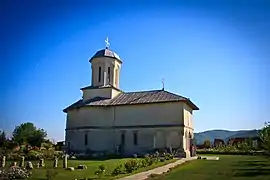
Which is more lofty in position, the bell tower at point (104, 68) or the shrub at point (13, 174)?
the bell tower at point (104, 68)

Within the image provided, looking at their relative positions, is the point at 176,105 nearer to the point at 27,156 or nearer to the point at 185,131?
the point at 185,131

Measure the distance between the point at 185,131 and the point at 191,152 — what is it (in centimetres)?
260

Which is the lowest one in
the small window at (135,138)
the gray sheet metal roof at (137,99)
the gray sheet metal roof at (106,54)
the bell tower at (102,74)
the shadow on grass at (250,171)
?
the shadow on grass at (250,171)

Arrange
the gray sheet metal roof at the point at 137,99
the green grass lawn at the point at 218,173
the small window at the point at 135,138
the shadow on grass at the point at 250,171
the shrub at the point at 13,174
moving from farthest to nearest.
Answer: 1. the small window at the point at 135,138
2. the gray sheet metal roof at the point at 137,99
3. the shadow on grass at the point at 250,171
4. the green grass lawn at the point at 218,173
5. the shrub at the point at 13,174

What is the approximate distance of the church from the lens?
3244 centimetres

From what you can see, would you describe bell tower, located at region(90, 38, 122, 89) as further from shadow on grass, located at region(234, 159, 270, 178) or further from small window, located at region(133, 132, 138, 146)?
shadow on grass, located at region(234, 159, 270, 178)

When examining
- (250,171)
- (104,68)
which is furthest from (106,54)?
(250,171)

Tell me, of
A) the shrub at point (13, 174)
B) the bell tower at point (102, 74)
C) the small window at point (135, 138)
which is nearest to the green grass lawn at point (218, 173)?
the shrub at point (13, 174)

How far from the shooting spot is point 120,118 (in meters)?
35.1

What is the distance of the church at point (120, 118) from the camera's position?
3244cm

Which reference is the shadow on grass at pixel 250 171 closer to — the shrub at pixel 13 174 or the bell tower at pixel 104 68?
the shrub at pixel 13 174

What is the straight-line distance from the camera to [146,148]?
3331 cm

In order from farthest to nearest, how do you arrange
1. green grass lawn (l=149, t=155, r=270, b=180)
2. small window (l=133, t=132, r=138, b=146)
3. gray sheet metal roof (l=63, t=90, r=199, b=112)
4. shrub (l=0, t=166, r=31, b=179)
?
1. small window (l=133, t=132, r=138, b=146)
2. gray sheet metal roof (l=63, t=90, r=199, b=112)
3. green grass lawn (l=149, t=155, r=270, b=180)
4. shrub (l=0, t=166, r=31, b=179)

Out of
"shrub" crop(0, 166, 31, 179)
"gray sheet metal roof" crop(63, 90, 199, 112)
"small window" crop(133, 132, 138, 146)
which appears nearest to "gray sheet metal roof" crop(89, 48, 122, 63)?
"gray sheet metal roof" crop(63, 90, 199, 112)
